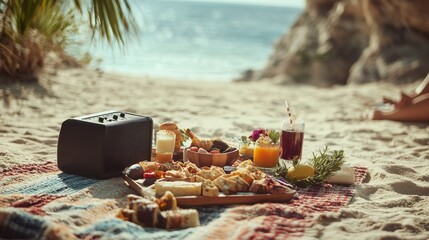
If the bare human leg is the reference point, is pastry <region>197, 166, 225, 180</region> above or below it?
below

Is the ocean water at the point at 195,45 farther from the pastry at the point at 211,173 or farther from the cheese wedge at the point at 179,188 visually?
the cheese wedge at the point at 179,188

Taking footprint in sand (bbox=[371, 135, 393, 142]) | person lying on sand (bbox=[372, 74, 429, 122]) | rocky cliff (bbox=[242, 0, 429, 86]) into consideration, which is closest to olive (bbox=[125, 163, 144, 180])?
footprint in sand (bbox=[371, 135, 393, 142])

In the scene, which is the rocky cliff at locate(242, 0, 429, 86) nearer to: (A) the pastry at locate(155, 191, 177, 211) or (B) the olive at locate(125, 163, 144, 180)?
(B) the olive at locate(125, 163, 144, 180)

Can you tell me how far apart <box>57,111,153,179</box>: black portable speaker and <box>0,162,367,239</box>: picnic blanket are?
70 millimetres

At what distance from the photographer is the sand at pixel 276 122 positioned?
3.02 m

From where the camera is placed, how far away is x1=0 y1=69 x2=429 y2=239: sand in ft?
9.91

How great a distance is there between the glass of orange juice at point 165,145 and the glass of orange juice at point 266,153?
534 mm

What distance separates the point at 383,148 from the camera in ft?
15.6

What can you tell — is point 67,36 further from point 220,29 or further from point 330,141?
point 220,29

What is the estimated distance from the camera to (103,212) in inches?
113

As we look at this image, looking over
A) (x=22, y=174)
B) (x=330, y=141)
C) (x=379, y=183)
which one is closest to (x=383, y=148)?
(x=330, y=141)

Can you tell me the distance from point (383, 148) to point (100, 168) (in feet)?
8.14

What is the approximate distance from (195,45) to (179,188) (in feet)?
95.0

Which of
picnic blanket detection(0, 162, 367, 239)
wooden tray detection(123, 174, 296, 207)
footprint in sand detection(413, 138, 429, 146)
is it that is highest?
footprint in sand detection(413, 138, 429, 146)
